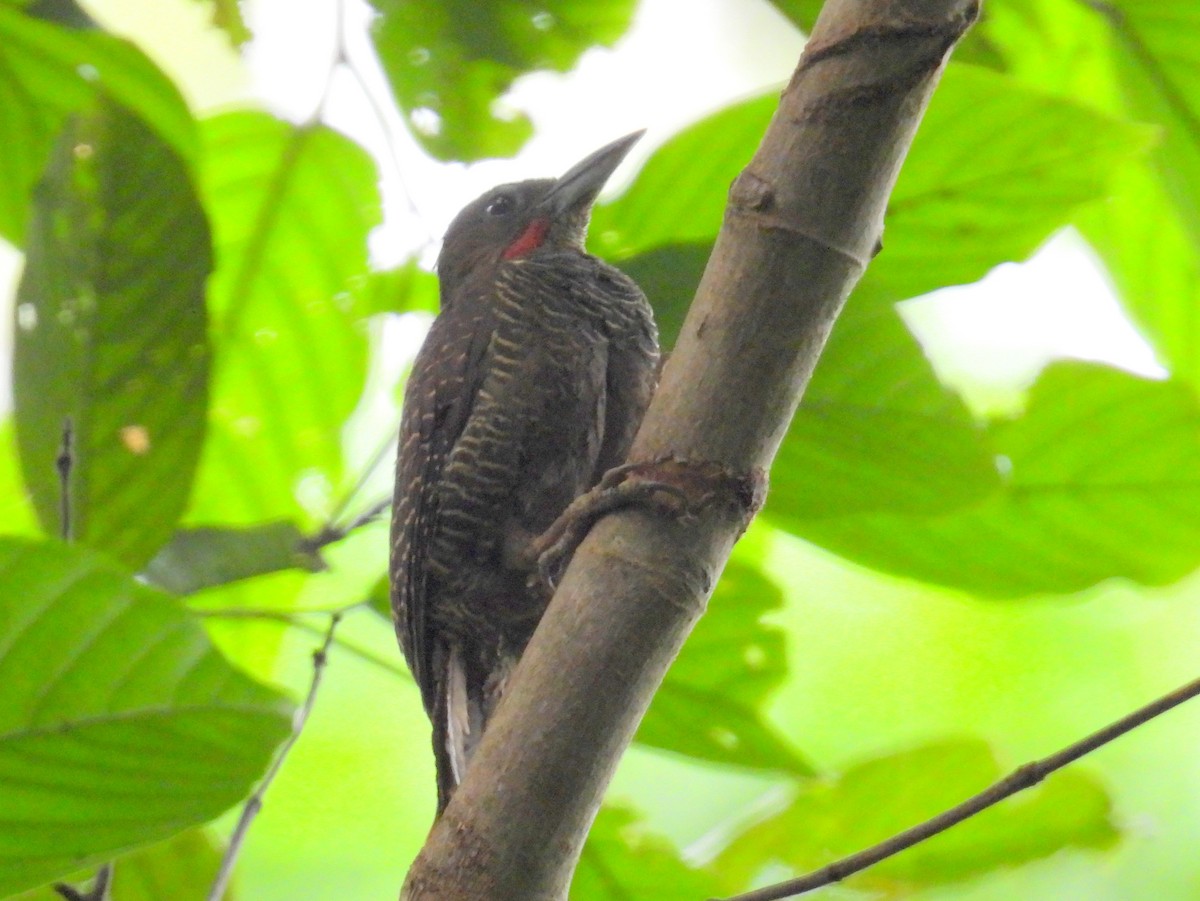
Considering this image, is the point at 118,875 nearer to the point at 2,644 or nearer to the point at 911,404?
→ the point at 2,644

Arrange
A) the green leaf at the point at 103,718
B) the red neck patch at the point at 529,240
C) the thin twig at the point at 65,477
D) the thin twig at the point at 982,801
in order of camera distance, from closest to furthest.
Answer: the thin twig at the point at 982,801 < the green leaf at the point at 103,718 < the thin twig at the point at 65,477 < the red neck patch at the point at 529,240

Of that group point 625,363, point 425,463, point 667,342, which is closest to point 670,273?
point 667,342

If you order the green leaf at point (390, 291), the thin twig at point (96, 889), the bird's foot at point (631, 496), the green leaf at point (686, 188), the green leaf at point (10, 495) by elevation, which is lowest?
the thin twig at point (96, 889)

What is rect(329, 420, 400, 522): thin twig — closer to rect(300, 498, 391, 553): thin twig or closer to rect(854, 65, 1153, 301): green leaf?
rect(300, 498, 391, 553): thin twig

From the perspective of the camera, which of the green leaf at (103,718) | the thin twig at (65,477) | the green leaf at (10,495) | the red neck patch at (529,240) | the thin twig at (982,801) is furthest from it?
the red neck patch at (529,240)

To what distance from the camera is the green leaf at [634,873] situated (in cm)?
163

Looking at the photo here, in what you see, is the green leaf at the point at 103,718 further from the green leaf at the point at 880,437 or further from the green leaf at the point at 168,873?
the green leaf at the point at 880,437

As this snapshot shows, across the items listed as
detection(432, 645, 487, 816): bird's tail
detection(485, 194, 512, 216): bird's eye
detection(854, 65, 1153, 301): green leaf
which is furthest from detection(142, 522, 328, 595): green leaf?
detection(485, 194, 512, 216): bird's eye

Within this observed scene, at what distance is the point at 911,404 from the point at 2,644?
102 centimetres

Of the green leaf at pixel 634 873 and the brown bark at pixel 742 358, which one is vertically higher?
the brown bark at pixel 742 358

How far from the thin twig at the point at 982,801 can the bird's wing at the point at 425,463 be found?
36.0 inches

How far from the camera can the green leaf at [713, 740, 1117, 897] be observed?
68.8 inches

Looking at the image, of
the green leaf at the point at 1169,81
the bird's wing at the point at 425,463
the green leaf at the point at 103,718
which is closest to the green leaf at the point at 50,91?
the bird's wing at the point at 425,463

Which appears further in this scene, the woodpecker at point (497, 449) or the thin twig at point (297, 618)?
the woodpecker at point (497, 449)
